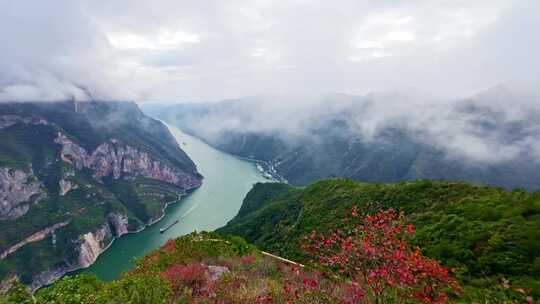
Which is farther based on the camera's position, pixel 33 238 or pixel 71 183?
pixel 71 183

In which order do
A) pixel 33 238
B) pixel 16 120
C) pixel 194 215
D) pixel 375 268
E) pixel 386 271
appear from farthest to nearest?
pixel 16 120, pixel 194 215, pixel 33 238, pixel 375 268, pixel 386 271

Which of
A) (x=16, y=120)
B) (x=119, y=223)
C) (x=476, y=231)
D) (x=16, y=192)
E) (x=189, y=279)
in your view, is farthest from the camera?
(x=16, y=120)

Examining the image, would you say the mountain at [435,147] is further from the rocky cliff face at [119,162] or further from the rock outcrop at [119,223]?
the rock outcrop at [119,223]

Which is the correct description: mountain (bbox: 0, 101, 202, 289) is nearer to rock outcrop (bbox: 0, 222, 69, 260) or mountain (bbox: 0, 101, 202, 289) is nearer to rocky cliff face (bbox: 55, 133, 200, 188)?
rock outcrop (bbox: 0, 222, 69, 260)

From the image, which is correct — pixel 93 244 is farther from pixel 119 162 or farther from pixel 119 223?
pixel 119 162

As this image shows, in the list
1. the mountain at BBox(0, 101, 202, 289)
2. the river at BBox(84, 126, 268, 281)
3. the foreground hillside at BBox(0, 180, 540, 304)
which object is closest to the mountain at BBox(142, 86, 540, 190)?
the river at BBox(84, 126, 268, 281)

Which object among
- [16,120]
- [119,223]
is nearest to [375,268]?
[119,223]
